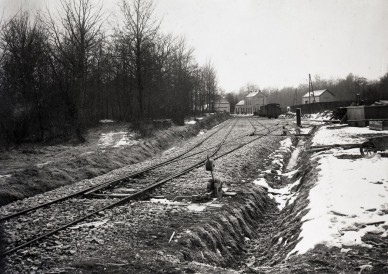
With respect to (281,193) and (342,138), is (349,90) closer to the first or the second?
(342,138)

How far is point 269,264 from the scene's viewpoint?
5570mm

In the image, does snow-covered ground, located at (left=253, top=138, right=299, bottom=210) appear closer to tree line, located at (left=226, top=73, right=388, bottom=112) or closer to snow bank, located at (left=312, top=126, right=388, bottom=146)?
snow bank, located at (left=312, top=126, right=388, bottom=146)

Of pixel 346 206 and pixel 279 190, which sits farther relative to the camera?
pixel 279 190

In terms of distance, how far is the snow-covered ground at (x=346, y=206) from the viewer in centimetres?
536

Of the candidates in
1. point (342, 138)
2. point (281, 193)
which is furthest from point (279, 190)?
point (342, 138)

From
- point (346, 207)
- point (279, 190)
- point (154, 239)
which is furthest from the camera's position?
point (279, 190)

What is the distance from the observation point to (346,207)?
6445 millimetres

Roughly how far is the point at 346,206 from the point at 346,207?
5 cm

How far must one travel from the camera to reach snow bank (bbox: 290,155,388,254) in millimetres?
5375

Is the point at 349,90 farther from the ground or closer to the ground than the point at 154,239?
farther from the ground

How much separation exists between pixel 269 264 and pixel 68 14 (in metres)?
23.4

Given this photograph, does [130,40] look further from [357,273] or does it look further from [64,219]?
[357,273]

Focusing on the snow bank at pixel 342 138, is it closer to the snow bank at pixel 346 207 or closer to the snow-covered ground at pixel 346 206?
the snow-covered ground at pixel 346 206

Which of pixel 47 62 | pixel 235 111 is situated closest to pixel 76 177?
pixel 47 62
